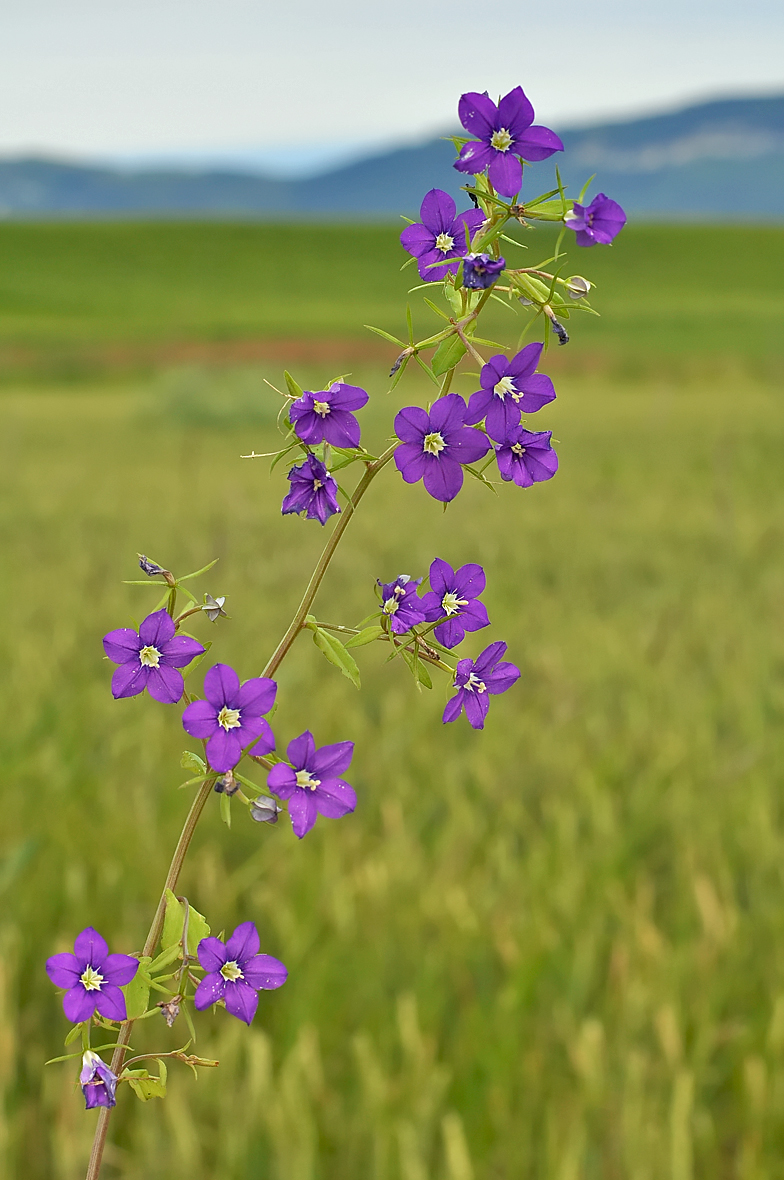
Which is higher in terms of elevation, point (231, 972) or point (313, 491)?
point (313, 491)

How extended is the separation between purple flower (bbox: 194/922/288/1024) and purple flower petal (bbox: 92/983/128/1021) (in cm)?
4

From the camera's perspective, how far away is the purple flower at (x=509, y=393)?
535 millimetres

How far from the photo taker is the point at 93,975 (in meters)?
0.54

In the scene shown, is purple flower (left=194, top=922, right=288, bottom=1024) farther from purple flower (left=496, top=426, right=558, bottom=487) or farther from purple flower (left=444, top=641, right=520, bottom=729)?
purple flower (left=496, top=426, right=558, bottom=487)

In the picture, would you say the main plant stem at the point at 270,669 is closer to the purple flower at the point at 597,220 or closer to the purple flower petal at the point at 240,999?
the purple flower petal at the point at 240,999

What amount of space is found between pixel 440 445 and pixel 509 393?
5cm

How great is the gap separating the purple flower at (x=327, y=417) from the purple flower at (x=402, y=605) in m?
0.09

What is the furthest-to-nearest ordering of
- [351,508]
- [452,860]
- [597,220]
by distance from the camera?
1. [452,860]
2. [597,220]
3. [351,508]

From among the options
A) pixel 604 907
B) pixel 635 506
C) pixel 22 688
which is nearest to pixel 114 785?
pixel 22 688

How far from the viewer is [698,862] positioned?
268 centimetres

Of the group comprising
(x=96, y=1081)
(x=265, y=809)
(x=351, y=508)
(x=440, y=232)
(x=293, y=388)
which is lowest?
(x=96, y=1081)

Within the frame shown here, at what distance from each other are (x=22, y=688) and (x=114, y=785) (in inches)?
27.9

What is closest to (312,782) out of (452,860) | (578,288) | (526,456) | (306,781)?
(306,781)

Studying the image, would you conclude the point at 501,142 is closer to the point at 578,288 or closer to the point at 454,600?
the point at 578,288
